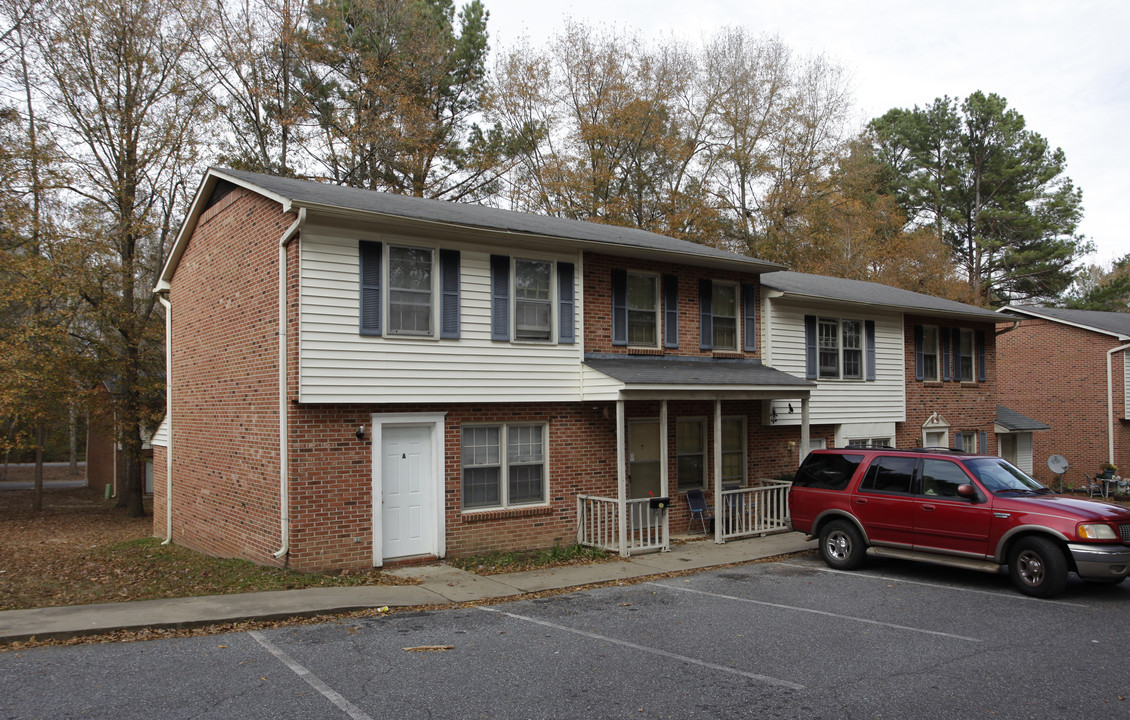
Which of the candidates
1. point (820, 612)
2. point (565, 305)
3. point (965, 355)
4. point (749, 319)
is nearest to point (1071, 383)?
point (965, 355)

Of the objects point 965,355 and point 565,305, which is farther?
point 965,355

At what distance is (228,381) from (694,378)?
7887 mm

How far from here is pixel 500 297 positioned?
12156mm

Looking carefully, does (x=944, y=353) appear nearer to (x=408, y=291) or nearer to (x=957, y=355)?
(x=957, y=355)

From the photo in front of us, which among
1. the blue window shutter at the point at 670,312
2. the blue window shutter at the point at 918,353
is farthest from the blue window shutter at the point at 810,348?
the blue window shutter at the point at 670,312

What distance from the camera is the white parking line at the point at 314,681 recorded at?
547 cm

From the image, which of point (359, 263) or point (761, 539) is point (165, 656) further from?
point (761, 539)

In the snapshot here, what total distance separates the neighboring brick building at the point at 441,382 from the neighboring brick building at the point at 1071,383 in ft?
51.0

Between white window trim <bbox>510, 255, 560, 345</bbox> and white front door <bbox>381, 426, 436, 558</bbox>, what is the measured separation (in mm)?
2158

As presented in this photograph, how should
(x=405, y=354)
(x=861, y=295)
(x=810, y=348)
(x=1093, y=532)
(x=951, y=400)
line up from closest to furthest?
(x=1093, y=532)
(x=405, y=354)
(x=810, y=348)
(x=861, y=295)
(x=951, y=400)

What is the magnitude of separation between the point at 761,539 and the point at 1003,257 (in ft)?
109

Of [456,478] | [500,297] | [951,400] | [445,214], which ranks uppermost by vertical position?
[445,214]

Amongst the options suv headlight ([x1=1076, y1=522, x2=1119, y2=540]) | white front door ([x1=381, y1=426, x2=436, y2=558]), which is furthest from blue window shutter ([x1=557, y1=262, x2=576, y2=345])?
suv headlight ([x1=1076, y1=522, x2=1119, y2=540])

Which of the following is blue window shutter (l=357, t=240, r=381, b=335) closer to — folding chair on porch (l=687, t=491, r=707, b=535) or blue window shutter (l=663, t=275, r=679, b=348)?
blue window shutter (l=663, t=275, r=679, b=348)
